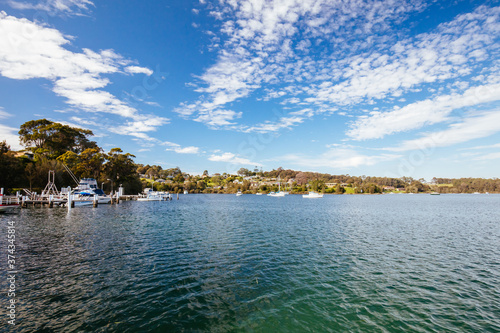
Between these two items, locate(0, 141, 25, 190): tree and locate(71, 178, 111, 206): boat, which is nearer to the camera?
locate(0, 141, 25, 190): tree

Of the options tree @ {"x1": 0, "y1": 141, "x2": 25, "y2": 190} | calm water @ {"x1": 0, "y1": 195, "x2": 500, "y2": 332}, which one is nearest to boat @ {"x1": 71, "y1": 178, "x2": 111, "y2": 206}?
tree @ {"x1": 0, "y1": 141, "x2": 25, "y2": 190}

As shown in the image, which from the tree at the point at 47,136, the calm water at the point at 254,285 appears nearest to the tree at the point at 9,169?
the tree at the point at 47,136

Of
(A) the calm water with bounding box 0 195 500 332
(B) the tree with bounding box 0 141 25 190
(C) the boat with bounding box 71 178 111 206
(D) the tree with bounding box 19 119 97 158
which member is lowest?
(A) the calm water with bounding box 0 195 500 332

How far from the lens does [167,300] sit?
504 inches

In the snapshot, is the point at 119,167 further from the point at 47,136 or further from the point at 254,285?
the point at 254,285

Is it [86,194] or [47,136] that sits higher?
[47,136]

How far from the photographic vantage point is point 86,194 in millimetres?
75625

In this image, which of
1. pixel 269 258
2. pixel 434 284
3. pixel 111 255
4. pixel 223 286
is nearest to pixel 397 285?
pixel 434 284

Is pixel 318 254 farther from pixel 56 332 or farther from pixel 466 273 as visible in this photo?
pixel 56 332

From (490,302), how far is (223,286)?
1508 centimetres

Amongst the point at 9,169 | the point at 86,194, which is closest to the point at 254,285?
the point at 86,194

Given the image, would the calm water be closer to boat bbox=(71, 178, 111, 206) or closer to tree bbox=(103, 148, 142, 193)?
boat bbox=(71, 178, 111, 206)

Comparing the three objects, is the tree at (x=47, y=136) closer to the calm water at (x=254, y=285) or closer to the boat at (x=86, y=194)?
the boat at (x=86, y=194)

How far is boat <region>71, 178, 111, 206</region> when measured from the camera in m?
71.7
